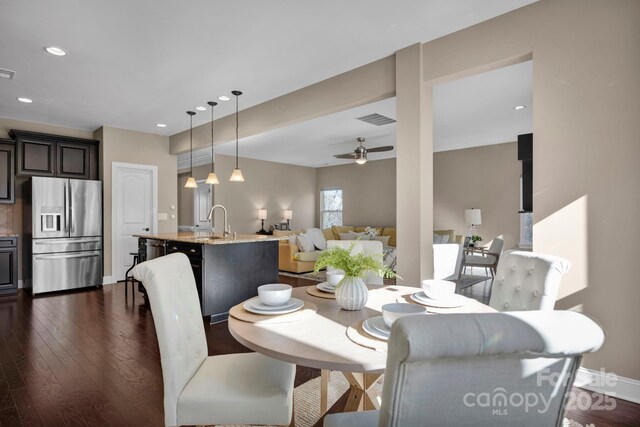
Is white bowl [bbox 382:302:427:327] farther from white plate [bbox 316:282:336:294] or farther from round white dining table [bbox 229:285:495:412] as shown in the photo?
white plate [bbox 316:282:336:294]

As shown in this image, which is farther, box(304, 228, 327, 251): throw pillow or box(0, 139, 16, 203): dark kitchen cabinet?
box(304, 228, 327, 251): throw pillow

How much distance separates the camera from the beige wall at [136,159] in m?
5.86

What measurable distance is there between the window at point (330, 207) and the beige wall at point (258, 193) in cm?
25

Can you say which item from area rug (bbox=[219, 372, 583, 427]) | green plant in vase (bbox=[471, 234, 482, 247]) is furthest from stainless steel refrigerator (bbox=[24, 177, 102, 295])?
green plant in vase (bbox=[471, 234, 482, 247])

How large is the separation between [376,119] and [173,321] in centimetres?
473

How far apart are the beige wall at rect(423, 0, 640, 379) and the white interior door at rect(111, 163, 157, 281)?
5992 mm

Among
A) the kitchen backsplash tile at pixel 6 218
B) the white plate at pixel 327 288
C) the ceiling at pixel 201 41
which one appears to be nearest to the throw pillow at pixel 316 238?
the ceiling at pixel 201 41

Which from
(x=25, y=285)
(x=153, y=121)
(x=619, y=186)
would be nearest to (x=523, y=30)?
(x=619, y=186)

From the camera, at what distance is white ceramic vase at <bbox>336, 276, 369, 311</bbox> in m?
1.53

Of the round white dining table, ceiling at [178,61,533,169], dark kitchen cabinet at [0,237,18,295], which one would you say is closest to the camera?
the round white dining table

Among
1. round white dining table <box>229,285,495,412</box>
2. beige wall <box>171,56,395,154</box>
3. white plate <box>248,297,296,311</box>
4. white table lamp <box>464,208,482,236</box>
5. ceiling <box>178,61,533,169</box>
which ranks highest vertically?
ceiling <box>178,61,533,169</box>

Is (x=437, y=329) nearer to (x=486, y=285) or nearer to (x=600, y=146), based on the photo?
(x=600, y=146)

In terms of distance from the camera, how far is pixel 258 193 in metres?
9.15

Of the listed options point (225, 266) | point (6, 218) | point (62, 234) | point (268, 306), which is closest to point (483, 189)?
point (225, 266)
